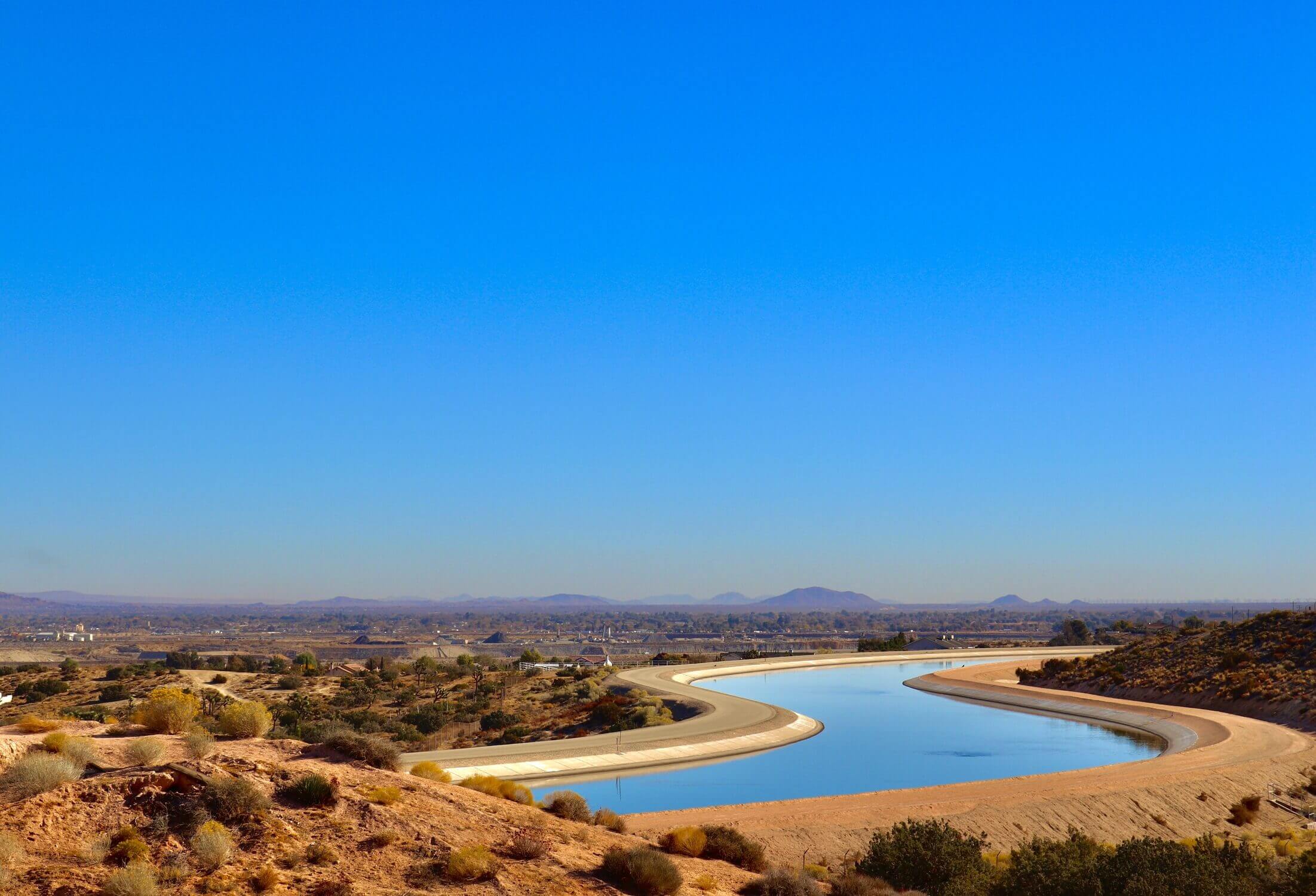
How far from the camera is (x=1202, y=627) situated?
66.6 meters

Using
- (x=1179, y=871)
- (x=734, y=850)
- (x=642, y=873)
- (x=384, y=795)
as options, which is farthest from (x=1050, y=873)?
(x=384, y=795)

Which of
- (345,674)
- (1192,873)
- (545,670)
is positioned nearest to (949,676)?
(545,670)

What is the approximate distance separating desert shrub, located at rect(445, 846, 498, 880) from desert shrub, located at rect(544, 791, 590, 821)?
3.58 meters

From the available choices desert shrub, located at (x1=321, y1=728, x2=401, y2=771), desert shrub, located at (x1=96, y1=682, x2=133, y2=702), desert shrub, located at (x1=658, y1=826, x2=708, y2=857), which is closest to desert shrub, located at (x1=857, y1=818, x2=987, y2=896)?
desert shrub, located at (x1=658, y1=826, x2=708, y2=857)

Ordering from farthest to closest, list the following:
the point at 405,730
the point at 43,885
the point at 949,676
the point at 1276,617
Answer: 1. the point at 949,676
2. the point at 1276,617
3. the point at 405,730
4. the point at 43,885

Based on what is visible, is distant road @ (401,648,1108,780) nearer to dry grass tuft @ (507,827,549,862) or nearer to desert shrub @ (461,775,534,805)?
desert shrub @ (461,775,534,805)

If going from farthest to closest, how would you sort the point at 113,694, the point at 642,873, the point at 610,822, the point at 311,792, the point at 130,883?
the point at 113,694 < the point at 610,822 < the point at 311,792 < the point at 642,873 < the point at 130,883

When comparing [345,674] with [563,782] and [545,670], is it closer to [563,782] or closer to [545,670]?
[545,670]

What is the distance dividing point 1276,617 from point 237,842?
192 feet

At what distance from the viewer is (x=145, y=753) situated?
16.0 metres

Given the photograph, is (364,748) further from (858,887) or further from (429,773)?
(858,887)

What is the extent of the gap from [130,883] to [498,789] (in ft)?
24.5

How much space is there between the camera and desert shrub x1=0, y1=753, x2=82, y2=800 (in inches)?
571

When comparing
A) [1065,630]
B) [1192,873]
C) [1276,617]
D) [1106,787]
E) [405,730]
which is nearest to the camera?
[1192,873]
